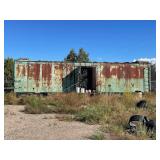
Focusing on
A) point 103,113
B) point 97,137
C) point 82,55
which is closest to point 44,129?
point 97,137

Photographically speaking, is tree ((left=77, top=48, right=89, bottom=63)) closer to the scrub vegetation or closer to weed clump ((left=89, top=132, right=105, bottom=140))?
the scrub vegetation

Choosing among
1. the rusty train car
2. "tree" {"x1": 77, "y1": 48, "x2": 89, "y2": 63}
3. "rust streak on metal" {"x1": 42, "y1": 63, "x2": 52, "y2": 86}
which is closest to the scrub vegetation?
the rusty train car

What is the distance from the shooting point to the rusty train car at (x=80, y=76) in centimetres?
2225

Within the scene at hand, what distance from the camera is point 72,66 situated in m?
23.3

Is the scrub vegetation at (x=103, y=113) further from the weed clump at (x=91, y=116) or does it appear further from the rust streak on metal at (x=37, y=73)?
the rust streak on metal at (x=37, y=73)

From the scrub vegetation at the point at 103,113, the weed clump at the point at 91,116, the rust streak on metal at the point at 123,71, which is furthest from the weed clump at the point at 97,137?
the rust streak on metal at the point at 123,71

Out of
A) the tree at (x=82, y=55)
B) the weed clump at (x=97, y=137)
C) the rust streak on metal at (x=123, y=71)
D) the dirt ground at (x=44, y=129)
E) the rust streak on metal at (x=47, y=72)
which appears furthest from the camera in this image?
the tree at (x=82, y=55)

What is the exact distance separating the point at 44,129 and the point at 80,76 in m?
14.1

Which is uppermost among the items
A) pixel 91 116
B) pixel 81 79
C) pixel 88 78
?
pixel 88 78

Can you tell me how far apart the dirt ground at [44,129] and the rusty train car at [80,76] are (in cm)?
1001

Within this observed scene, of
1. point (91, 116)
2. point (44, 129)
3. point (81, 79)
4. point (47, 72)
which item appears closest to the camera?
point (44, 129)

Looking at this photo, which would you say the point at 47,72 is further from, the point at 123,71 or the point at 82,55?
the point at 82,55

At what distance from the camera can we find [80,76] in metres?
23.5

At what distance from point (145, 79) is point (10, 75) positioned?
1952 centimetres
